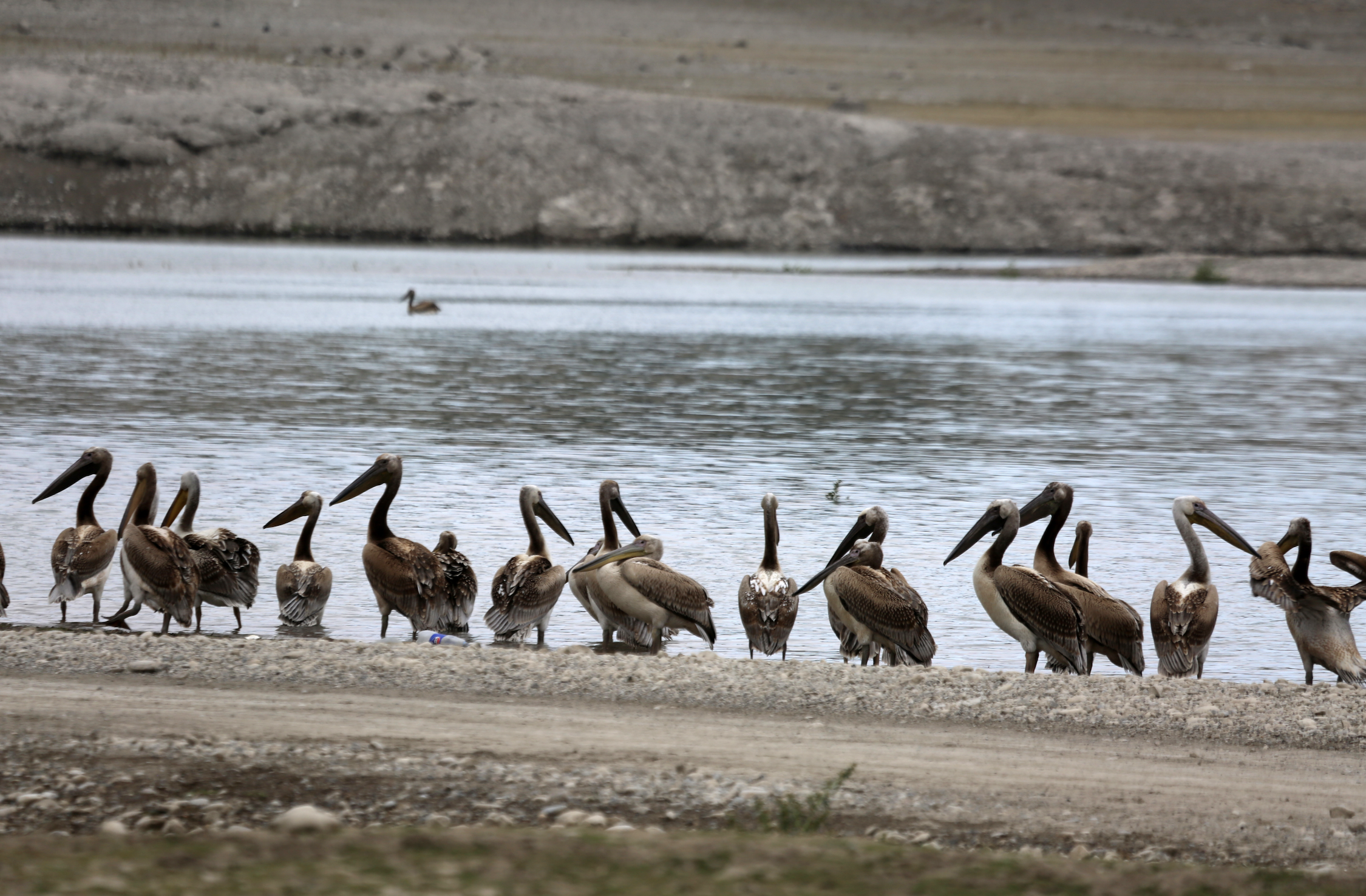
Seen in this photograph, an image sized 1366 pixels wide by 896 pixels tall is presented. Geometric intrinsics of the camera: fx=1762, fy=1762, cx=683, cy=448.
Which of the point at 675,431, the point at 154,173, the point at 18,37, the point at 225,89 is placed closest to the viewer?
the point at 675,431

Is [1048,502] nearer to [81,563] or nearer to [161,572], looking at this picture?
[161,572]

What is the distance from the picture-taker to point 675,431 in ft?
80.9

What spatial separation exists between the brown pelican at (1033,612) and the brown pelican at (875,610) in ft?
1.52

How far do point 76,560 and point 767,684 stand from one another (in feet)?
16.3

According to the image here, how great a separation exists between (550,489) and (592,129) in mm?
94858

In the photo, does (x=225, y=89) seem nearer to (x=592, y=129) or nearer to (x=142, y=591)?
(x=592, y=129)

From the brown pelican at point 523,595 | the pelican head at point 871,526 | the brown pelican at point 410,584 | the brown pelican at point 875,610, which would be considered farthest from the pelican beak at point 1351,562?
the brown pelican at point 410,584

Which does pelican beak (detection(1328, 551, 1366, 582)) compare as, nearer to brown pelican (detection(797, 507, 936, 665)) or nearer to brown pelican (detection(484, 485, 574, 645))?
brown pelican (detection(797, 507, 936, 665))

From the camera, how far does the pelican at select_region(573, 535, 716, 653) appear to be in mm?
11625

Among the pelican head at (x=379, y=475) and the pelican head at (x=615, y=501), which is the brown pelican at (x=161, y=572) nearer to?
the pelican head at (x=379, y=475)

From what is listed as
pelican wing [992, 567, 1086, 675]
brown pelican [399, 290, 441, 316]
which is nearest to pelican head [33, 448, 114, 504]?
pelican wing [992, 567, 1086, 675]

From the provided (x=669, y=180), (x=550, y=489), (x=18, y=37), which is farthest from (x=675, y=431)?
(x=18, y=37)

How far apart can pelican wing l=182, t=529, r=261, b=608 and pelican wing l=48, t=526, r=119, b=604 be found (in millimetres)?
547

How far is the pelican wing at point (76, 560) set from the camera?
11914 millimetres
